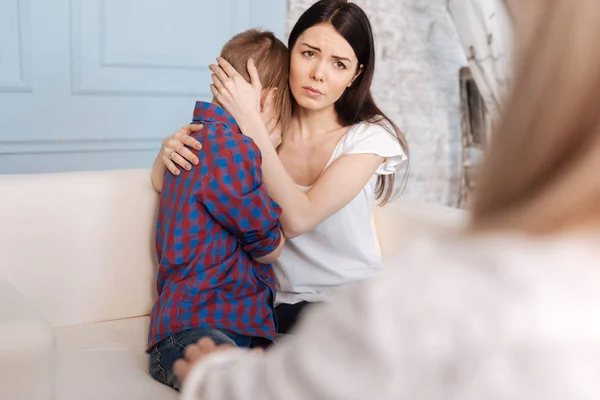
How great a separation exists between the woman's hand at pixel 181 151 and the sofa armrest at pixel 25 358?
492 millimetres

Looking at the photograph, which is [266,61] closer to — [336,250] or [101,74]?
[336,250]

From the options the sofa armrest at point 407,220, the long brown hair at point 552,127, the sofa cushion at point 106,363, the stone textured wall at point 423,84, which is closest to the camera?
the long brown hair at point 552,127

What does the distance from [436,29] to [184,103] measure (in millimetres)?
1458

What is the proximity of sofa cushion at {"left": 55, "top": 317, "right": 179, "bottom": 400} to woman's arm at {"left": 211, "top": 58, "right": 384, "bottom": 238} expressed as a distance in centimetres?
47

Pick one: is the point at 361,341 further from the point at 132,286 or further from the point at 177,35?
the point at 177,35

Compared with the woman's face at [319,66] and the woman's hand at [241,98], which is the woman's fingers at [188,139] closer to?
the woman's hand at [241,98]

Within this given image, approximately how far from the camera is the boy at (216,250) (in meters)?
1.53

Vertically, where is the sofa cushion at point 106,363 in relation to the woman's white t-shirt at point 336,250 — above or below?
below

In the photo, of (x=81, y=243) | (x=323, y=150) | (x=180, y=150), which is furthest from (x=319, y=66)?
(x=81, y=243)

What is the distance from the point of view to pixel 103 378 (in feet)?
5.03

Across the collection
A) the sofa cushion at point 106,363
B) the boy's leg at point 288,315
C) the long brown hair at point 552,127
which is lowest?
the sofa cushion at point 106,363

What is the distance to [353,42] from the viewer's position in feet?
6.15

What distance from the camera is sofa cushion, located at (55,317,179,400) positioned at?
1.47m

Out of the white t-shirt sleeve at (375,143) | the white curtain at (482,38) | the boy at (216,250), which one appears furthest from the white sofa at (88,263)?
the white curtain at (482,38)
